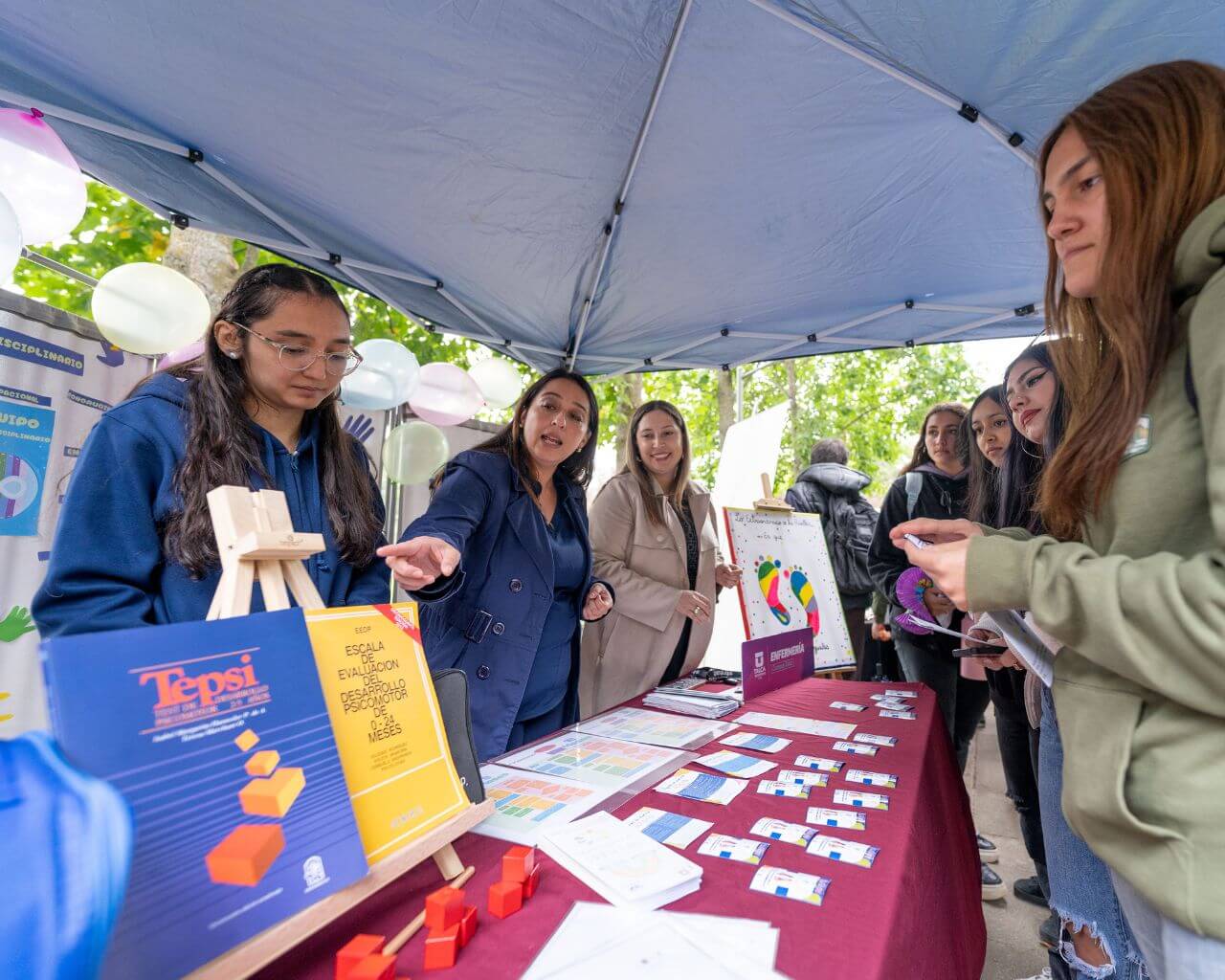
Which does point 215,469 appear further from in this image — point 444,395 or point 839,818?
point 444,395

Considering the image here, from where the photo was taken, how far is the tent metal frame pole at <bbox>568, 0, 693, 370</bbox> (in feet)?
5.80

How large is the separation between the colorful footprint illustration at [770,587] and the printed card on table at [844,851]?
1.39 metres

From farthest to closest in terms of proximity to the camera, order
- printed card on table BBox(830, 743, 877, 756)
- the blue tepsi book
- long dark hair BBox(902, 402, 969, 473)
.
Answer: long dark hair BBox(902, 402, 969, 473), printed card on table BBox(830, 743, 877, 756), the blue tepsi book

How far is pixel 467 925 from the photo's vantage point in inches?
29.0

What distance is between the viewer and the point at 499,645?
1.79m

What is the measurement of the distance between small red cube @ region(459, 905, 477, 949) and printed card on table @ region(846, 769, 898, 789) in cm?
85

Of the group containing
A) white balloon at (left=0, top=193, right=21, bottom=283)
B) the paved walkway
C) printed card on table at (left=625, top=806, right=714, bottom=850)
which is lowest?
the paved walkway

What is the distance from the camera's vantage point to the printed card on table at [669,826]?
3.29 feet

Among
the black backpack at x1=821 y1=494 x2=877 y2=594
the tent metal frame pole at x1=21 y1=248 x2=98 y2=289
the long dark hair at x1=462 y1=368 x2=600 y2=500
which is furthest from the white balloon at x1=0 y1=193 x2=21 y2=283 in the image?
the black backpack at x1=821 y1=494 x2=877 y2=594

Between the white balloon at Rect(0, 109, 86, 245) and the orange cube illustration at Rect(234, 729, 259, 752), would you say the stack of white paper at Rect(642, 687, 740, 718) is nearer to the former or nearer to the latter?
the orange cube illustration at Rect(234, 729, 259, 752)

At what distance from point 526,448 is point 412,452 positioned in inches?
78.2

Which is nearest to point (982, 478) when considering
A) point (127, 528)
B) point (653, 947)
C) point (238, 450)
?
point (653, 947)

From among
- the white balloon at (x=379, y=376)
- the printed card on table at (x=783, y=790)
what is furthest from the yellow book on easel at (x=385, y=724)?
the white balloon at (x=379, y=376)

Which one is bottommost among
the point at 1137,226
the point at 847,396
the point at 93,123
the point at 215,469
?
the point at 215,469
